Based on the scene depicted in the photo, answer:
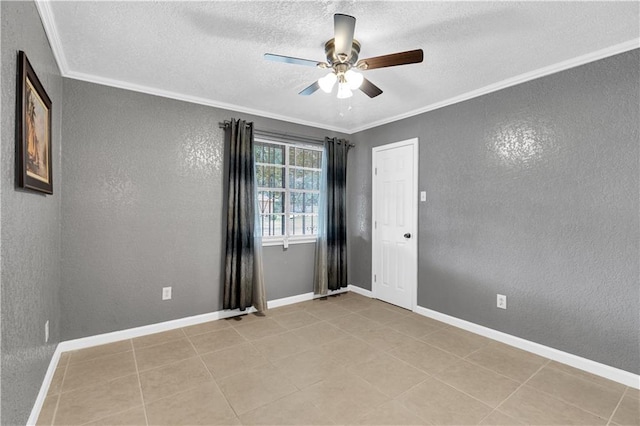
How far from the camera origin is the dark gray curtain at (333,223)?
430cm

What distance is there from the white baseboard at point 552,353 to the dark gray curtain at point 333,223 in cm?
144

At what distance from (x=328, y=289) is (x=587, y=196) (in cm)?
306

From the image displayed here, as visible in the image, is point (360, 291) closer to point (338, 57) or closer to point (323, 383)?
point (323, 383)

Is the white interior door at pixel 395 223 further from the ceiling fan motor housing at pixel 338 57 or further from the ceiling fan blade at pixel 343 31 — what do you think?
the ceiling fan blade at pixel 343 31

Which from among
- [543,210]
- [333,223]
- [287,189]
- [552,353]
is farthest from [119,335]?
[543,210]

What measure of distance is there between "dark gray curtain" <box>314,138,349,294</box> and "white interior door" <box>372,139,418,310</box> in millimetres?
448

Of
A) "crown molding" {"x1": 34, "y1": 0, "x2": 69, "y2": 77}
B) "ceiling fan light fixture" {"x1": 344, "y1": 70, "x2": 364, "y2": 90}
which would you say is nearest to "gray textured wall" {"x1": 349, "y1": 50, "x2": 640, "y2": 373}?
"ceiling fan light fixture" {"x1": 344, "y1": 70, "x2": 364, "y2": 90}

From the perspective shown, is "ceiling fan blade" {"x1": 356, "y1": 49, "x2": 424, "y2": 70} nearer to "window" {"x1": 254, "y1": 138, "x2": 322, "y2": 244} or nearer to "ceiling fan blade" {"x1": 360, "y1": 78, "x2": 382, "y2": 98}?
"ceiling fan blade" {"x1": 360, "y1": 78, "x2": 382, "y2": 98}

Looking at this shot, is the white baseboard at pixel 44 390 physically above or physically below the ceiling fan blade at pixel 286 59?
below

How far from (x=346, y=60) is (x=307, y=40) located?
1.31 feet

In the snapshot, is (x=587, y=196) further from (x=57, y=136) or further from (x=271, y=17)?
(x=57, y=136)

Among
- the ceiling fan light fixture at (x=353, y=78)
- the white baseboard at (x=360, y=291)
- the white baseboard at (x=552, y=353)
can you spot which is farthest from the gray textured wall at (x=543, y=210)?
the ceiling fan light fixture at (x=353, y=78)

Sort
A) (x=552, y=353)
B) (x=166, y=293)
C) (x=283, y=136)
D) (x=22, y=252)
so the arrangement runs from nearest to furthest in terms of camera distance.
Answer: (x=22, y=252) < (x=552, y=353) < (x=166, y=293) < (x=283, y=136)

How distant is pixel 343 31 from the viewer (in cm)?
174
